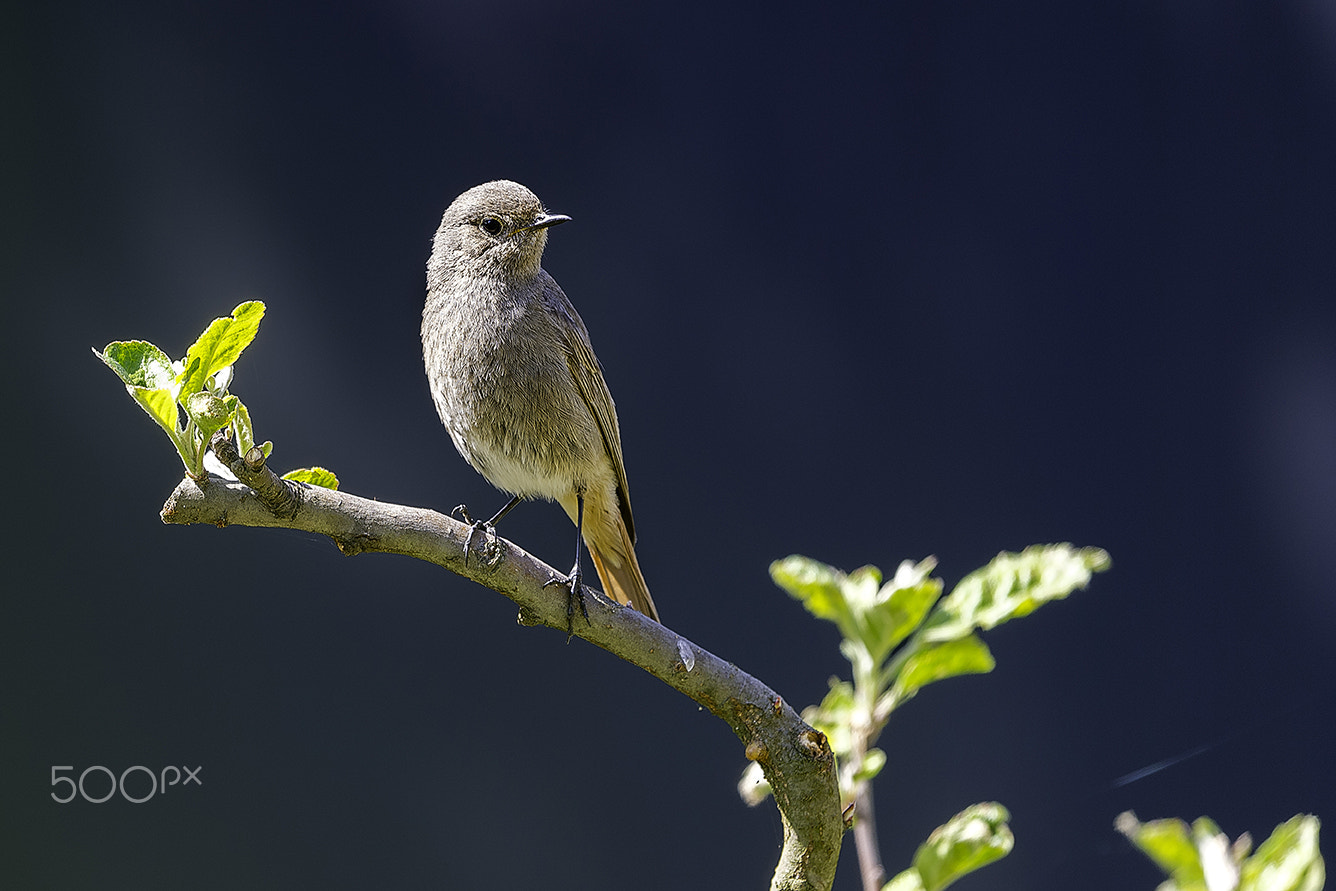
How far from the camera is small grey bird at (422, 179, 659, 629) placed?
9.21 feet

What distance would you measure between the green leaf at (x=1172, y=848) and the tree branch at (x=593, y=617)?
73 cm

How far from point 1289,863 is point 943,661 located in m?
0.42

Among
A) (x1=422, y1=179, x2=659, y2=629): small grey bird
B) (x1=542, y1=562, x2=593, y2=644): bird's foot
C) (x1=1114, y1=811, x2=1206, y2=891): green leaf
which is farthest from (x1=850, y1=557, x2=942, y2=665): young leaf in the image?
(x1=422, y1=179, x2=659, y2=629): small grey bird

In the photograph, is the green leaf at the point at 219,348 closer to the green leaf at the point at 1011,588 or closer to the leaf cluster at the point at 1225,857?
the green leaf at the point at 1011,588

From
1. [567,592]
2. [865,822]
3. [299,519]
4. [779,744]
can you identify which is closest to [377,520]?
[299,519]

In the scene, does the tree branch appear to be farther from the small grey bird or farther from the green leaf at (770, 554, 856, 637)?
the small grey bird

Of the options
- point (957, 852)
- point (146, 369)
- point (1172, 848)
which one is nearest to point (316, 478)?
point (146, 369)

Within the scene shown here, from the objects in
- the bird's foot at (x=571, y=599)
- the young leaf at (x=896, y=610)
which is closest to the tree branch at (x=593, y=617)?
the bird's foot at (x=571, y=599)

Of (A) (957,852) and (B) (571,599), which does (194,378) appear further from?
(A) (957,852)

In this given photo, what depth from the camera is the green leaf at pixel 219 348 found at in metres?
1.28

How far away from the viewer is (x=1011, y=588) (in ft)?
4.11

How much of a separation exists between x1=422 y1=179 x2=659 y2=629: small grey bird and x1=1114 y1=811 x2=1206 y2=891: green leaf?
188 centimetres

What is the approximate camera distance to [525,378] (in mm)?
2814

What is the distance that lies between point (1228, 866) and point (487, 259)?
240 centimetres
